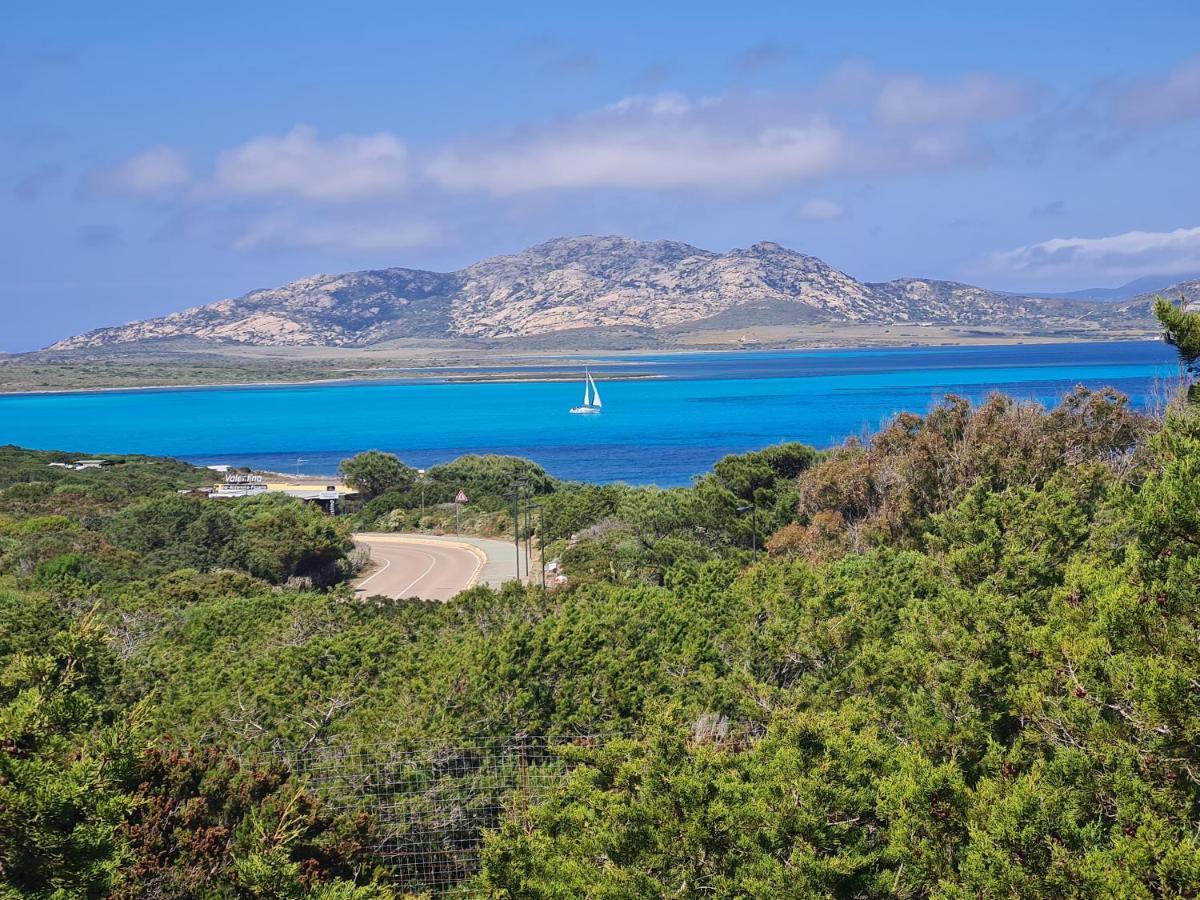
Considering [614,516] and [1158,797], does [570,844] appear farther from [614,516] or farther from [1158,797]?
[614,516]

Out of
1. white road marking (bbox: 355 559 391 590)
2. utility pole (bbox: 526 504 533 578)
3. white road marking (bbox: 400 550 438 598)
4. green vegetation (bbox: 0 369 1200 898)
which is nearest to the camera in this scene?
green vegetation (bbox: 0 369 1200 898)

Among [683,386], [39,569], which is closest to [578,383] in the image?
[683,386]

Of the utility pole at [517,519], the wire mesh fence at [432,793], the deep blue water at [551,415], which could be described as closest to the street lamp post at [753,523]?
the utility pole at [517,519]

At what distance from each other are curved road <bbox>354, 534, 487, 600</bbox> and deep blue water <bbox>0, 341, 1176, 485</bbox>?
88.1ft

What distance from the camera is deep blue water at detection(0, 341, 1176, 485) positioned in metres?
90.7

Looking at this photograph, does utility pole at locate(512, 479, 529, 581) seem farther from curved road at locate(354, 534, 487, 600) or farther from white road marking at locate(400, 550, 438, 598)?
white road marking at locate(400, 550, 438, 598)

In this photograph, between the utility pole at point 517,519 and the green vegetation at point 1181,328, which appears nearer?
the green vegetation at point 1181,328

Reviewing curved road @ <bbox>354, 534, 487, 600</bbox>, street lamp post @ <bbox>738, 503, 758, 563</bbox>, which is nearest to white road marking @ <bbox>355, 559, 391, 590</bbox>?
curved road @ <bbox>354, 534, 487, 600</bbox>

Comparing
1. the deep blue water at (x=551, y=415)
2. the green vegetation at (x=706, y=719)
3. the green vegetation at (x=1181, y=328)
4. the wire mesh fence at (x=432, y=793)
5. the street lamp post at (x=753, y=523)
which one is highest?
the green vegetation at (x=1181, y=328)

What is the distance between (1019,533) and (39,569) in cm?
2419

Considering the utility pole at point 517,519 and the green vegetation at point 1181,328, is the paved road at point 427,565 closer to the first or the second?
the utility pole at point 517,519

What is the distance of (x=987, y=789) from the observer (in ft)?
24.7

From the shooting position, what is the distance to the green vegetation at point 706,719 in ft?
22.4

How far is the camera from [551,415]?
131m
